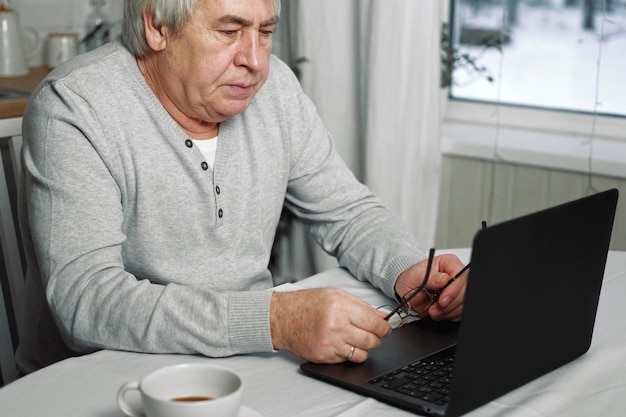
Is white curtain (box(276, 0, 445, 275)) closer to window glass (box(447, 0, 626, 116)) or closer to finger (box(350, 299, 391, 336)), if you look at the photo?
window glass (box(447, 0, 626, 116))

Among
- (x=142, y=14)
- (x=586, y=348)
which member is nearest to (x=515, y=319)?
(x=586, y=348)

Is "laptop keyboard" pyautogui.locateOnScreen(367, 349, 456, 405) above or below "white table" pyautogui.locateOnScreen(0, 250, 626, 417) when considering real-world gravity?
above

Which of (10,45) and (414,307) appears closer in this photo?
(414,307)

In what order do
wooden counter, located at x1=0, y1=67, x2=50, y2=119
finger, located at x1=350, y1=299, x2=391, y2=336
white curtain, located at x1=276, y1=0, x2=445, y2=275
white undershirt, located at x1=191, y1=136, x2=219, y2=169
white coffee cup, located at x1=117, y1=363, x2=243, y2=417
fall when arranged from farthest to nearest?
white curtain, located at x1=276, y1=0, x2=445, y2=275 < wooden counter, located at x1=0, y1=67, x2=50, y2=119 < white undershirt, located at x1=191, y1=136, x2=219, y2=169 < finger, located at x1=350, y1=299, x2=391, y2=336 < white coffee cup, located at x1=117, y1=363, x2=243, y2=417

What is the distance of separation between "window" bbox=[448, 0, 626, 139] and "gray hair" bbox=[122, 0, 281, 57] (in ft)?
3.87

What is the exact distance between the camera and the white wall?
2492mm

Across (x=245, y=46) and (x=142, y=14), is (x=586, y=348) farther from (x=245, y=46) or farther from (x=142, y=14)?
(x=142, y=14)

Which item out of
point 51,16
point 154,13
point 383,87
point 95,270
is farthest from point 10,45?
point 95,270

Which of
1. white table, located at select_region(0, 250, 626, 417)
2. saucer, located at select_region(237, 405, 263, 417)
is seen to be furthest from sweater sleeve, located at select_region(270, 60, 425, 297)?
saucer, located at select_region(237, 405, 263, 417)

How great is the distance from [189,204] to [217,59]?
0.79 feet

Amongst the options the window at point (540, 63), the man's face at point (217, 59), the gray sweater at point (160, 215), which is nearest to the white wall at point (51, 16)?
the window at point (540, 63)

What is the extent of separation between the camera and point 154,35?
53.2 inches

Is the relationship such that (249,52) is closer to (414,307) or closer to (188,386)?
(414,307)

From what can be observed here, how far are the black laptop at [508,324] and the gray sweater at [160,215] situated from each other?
A: 0.62 feet
